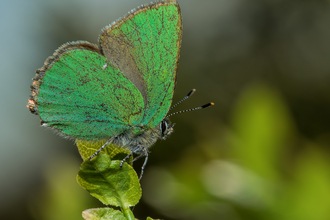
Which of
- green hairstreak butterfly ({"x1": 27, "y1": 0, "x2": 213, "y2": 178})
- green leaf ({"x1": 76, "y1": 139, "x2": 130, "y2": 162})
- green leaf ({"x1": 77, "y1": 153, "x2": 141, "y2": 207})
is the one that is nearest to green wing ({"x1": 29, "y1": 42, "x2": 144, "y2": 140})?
green hairstreak butterfly ({"x1": 27, "y1": 0, "x2": 213, "y2": 178})

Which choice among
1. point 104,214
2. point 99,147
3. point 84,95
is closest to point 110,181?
point 104,214

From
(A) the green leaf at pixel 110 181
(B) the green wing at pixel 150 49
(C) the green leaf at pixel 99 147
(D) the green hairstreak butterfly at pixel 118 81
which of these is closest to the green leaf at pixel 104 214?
(A) the green leaf at pixel 110 181

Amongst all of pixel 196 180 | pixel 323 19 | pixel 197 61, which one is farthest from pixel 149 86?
pixel 323 19

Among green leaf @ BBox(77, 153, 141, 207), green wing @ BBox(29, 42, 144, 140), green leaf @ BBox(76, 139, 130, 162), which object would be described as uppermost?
green wing @ BBox(29, 42, 144, 140)

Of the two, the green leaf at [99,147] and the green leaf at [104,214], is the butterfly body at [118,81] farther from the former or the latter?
the green leaf at [104,214]

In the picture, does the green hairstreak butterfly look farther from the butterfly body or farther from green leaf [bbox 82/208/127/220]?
green leaf [bbox 82/208/127/220]

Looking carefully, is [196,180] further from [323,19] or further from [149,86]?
[323,19]

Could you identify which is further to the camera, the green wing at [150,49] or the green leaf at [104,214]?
the green wing at [150,49]
